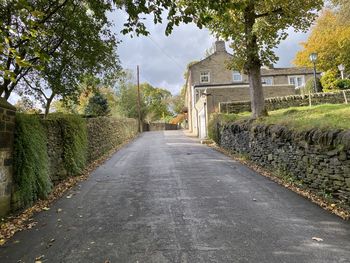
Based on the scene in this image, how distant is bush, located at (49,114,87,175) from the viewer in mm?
10852

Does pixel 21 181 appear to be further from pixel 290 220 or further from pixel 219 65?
pixel 219 65

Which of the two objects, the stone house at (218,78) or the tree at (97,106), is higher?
the stone house at (218,78)

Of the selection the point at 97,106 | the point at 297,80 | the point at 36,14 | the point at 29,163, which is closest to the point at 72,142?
the point at 29,163

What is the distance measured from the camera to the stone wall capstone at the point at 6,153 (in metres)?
6.51

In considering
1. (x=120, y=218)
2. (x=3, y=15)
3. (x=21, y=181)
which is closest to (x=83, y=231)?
(x=120, y=218)

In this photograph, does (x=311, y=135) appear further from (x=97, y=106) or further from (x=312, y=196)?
(x=97, y=106)

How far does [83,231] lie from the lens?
5652 millimetres

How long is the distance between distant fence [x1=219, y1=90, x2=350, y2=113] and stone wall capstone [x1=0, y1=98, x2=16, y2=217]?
58.1 ft

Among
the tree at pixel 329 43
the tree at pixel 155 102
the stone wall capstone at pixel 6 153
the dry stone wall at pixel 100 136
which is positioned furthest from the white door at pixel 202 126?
the tree at pixel 155 102

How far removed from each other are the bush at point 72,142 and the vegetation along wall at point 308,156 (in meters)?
7.19

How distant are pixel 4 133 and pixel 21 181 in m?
1.23

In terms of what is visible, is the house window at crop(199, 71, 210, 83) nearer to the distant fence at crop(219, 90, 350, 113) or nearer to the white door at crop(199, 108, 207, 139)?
the white door at crop(199, 108, 207, 139)

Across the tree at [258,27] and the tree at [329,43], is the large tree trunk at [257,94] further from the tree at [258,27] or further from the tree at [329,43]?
the tree at [329,43]

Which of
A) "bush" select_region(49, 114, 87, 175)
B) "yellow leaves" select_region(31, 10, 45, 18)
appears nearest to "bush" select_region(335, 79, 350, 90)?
"bush" select_region(49, 114, 87, 175)
